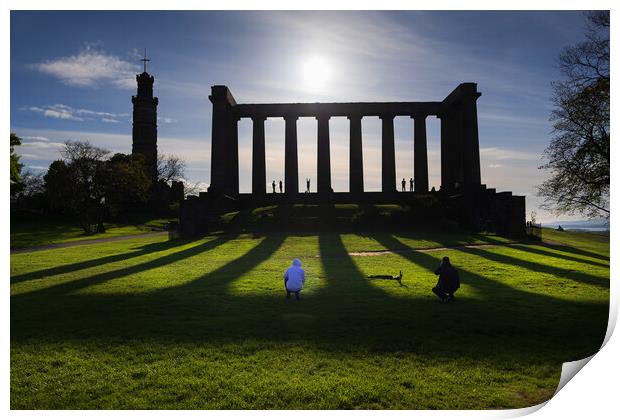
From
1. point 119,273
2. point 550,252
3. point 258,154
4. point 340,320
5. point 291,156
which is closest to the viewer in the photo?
point 340,320

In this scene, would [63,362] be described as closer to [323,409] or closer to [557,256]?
[323,409]

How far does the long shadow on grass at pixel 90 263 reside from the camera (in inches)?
782

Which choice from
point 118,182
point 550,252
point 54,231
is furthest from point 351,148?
point 54,231

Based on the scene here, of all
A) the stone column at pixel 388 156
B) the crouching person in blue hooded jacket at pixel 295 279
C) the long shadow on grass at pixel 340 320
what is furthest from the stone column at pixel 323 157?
the crouching person in blue hooded jacket at pixel 295 279

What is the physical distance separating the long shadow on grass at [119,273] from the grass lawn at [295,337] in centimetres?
16

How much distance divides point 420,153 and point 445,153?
415 cm

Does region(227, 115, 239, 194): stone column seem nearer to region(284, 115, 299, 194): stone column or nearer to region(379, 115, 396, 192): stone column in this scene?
region(284, 115, 299, 194): stone column

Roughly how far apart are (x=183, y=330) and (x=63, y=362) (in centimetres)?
Result: 279

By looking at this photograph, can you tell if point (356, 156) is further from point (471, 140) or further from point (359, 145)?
point (471, 140)

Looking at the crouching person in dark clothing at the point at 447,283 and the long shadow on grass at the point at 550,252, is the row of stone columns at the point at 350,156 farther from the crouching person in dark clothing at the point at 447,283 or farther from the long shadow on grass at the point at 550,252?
the crouching person in dark clothing at the point at 447,283

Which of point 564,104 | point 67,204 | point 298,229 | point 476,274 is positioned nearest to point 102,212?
point 67,204

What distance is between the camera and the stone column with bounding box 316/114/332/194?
178 ft

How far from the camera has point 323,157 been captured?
180 feet

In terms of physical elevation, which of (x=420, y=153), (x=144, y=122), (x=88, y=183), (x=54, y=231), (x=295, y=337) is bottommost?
(x=295, y=337)
